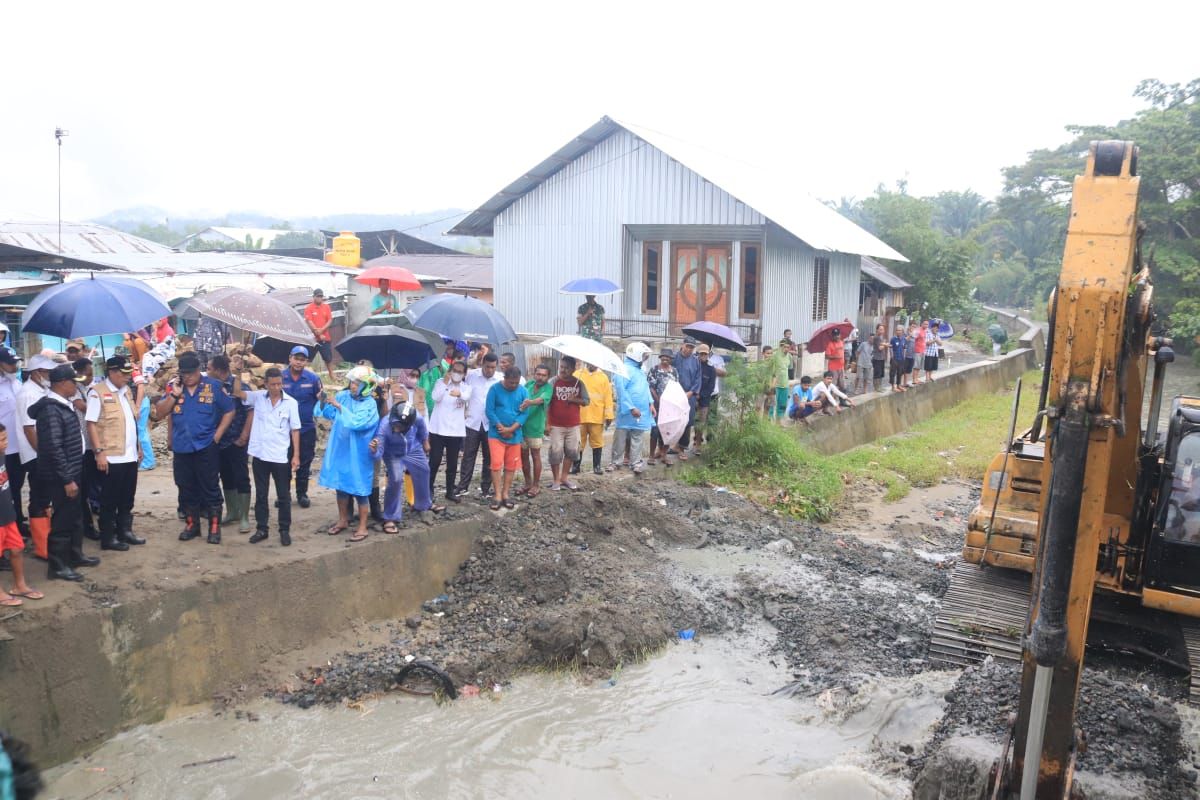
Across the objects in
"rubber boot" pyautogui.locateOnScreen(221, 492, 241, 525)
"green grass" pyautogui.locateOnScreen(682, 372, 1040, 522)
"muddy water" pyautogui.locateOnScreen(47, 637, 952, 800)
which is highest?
"rubber boot" pyautogui.locateOnScreen(221, 492, 241, 525)

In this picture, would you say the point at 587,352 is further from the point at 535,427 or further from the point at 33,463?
the point at 33,463

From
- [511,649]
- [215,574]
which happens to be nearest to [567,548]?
[511,649]

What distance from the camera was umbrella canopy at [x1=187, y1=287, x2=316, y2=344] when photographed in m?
9.28

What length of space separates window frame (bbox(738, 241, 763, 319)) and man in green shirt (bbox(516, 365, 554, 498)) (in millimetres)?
10461

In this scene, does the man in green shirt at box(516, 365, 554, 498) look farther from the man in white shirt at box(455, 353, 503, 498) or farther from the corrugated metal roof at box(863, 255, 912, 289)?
the corrugated metal roof at box(863, 255, 912, 289)

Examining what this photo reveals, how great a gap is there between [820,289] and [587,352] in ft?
46.2

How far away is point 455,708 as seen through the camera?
24.0ft

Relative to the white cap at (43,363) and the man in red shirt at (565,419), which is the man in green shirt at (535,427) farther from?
the white cap at (43,363)

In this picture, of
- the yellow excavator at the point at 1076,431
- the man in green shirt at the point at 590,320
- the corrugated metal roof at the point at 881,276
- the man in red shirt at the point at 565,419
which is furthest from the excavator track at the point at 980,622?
the corrugated metal roof at the point at 881,276

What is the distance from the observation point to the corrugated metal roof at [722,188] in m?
19.1

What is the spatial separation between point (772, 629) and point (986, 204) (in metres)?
60.8

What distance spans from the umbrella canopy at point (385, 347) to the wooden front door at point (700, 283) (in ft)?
36.9

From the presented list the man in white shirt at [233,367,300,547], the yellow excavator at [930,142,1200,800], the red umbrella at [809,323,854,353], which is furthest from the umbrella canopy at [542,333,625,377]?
the red umbrella at [809,323,854,353]

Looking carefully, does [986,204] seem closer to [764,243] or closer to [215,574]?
[764,243]
